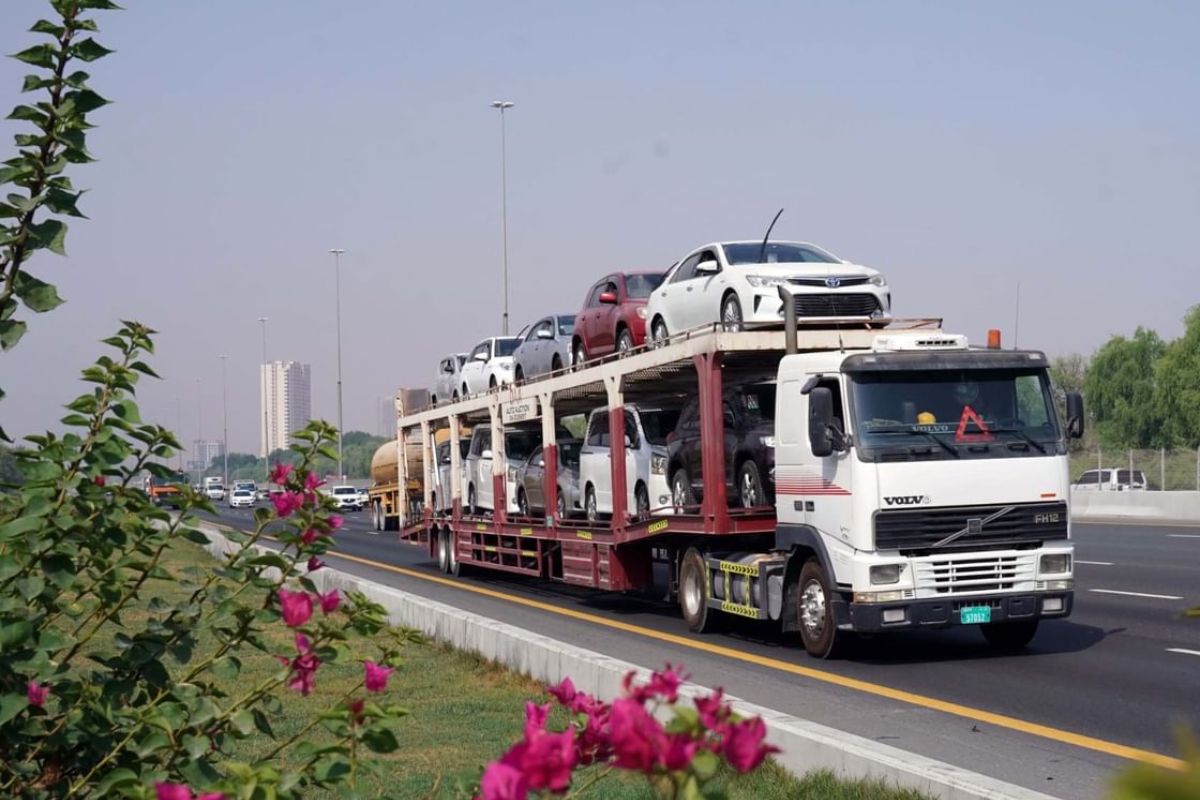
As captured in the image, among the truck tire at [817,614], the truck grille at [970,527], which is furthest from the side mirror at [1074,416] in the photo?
the truck tire at [817,614]

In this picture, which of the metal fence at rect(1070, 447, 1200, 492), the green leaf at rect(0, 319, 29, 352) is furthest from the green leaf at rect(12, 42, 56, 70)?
the metal fence at rect(1070, 447, 1200, 492)

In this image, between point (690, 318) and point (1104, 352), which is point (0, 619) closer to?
point (690, 318)

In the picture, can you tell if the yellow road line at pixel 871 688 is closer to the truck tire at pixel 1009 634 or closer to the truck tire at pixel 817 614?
the truck tire at pixel 817 614

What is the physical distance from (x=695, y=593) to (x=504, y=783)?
15.7 metres

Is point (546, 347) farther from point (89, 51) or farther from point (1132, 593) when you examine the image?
point (89, 51)

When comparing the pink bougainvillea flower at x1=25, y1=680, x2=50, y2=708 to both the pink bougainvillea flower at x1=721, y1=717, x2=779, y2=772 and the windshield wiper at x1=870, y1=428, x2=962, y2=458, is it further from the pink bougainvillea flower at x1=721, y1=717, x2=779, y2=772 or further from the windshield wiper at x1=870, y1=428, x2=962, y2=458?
the windshield wiper at x1=870, y1=428, x2=962, y2=458

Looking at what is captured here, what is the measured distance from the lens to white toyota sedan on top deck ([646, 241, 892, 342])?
16.4 m

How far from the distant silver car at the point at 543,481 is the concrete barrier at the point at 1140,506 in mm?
19061

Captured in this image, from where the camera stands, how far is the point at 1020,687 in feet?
41.1

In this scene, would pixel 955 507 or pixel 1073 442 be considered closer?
pixel 955 507

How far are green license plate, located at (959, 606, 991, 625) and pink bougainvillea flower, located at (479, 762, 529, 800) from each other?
41.1 ft

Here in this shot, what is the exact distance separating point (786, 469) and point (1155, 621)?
489 centimetres

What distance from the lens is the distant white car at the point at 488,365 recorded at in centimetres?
2884

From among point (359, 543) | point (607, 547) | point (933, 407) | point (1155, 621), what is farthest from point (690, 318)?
point (359, 543)
